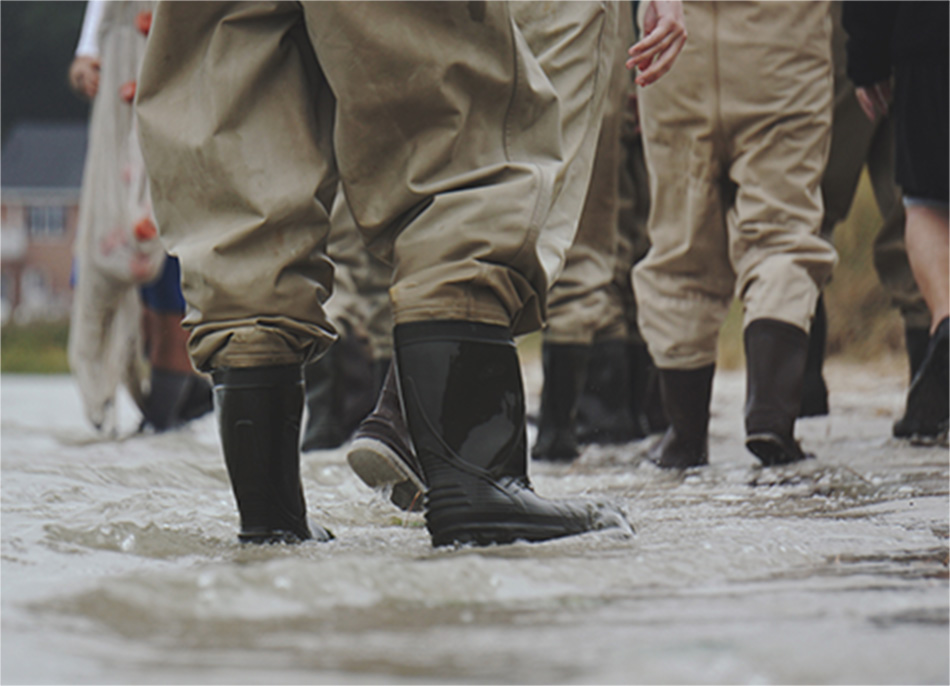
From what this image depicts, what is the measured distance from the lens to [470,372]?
1.56 metres

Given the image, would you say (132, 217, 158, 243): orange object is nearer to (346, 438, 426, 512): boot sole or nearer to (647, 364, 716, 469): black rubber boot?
(647, 364, 716, 469): black rubber boot

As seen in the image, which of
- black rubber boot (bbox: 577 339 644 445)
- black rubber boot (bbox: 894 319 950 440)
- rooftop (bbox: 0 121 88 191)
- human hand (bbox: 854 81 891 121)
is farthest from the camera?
rooftop (bbox: 0 121 88 191)

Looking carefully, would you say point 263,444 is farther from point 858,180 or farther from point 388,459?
point 858,180

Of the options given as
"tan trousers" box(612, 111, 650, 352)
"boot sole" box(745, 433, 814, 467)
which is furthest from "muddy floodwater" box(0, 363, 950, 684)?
"tan trousers" box(612, 111, 650, 352)

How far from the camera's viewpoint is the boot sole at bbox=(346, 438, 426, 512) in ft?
6.22

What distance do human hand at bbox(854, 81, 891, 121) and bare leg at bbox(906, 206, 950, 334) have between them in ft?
1.02

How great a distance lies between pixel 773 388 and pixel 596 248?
91 cm

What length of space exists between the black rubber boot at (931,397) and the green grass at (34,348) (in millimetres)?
15018

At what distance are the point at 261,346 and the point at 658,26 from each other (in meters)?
0.84

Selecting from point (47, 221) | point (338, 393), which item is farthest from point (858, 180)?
point (47, 221)

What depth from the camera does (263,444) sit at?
1.64 meters

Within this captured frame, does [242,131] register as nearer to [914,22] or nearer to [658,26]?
[658,26]

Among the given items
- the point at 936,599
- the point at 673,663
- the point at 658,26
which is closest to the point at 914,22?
the point at 658,26

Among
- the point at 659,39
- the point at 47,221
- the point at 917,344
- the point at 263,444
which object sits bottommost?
the point at 47,221
